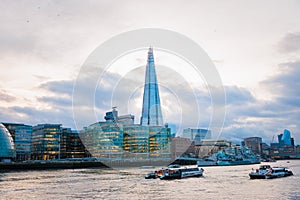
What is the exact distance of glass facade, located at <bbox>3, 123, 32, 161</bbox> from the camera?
189 meters

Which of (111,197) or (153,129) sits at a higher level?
(153,129)

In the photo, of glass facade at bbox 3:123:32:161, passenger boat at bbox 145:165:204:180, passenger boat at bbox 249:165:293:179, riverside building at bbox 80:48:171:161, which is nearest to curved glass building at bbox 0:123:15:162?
glass facade at bbox 3:123:32:161

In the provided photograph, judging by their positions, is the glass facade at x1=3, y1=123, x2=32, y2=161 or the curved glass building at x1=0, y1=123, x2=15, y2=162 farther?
the glass facade at x1=3, y1=123, x2=32, y2=161

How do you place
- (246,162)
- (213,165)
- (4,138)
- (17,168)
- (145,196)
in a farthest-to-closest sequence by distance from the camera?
(246,162) < (213,165) < (4,138) < (17,168) < (145,196)

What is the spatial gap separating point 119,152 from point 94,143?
59.9 feet

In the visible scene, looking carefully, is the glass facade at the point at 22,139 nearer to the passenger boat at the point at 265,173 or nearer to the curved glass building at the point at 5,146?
the curved glass building at the point at 5,146

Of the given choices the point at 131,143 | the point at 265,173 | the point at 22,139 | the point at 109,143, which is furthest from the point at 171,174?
the point at 22,139

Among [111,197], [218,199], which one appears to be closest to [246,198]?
[218,199]

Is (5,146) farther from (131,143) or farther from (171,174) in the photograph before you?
(171,174)

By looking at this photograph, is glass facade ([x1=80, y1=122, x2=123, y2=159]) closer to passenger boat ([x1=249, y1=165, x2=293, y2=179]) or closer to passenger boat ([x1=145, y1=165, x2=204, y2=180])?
passenger boat ([x1=145, y1=165, x2=204, y2=180])

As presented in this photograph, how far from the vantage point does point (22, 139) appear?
191 metres

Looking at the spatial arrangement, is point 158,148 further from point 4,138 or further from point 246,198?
point 246,198

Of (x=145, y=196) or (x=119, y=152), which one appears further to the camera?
(x=119, y=152)

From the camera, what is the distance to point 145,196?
3991cm
